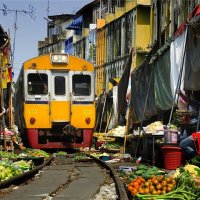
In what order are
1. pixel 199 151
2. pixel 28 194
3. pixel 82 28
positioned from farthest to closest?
pixel 82 28 → pixel 199 151 → pixel 28 194

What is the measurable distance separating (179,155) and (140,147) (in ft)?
16.3

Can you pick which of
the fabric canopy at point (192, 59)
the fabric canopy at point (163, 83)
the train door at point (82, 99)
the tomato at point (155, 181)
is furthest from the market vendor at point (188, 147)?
the train door at point (82, 99)

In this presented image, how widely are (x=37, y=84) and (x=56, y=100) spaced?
0.91 m

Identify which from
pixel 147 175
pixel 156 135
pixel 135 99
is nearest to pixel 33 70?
pixel 135 99

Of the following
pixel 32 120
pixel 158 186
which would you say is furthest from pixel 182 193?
pixel 32 120

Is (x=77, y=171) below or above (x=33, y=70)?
below

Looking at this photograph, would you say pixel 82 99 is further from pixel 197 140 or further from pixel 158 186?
pixel 158 186

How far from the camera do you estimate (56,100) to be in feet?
68.6

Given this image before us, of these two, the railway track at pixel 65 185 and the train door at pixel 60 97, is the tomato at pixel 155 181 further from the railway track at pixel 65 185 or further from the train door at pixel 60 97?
the train door at pixel 60 97

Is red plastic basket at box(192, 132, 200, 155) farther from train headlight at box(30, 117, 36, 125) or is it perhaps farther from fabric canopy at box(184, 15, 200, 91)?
train headlight at box(30, 117, 36, 125)

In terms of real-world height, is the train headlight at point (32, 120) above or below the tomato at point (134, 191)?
above

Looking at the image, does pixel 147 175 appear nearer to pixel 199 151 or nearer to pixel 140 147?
pixel 199 151

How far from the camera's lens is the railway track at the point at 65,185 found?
855cm

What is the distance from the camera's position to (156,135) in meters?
15.3
